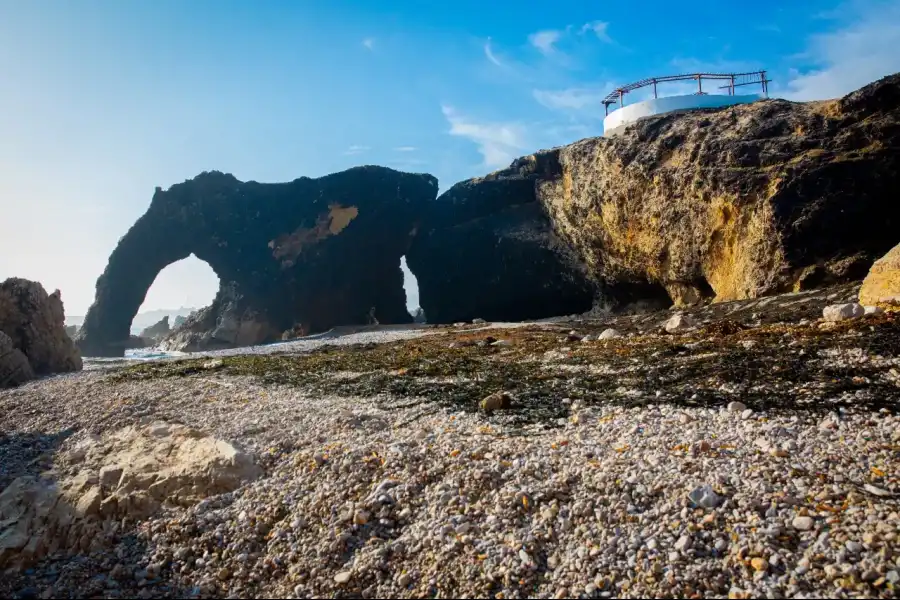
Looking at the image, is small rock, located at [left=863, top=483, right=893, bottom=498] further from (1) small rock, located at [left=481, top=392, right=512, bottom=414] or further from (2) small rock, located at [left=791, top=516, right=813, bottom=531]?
(1) small rock, located at [left=481, top=392, right=512, bottom=414]

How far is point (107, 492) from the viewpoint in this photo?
6840mm

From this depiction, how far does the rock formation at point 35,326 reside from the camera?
67.5 ft

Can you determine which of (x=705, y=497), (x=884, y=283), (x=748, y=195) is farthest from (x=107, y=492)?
(x=748, y=195)

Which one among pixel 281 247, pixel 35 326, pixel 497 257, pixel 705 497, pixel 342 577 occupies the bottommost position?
pixel 342 577

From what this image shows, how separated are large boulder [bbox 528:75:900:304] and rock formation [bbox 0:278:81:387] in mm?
28047

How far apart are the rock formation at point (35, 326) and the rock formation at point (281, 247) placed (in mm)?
27106

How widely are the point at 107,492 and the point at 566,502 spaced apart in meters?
5.84

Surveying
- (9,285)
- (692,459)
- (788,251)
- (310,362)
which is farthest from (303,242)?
(692,459)

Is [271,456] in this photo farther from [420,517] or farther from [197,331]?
[197,331]

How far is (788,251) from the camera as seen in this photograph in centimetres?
2189

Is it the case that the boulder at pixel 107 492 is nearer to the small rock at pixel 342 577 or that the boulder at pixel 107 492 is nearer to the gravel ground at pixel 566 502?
the gravel ground at pixel 566 502

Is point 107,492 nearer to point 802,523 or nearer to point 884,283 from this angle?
point 802,523

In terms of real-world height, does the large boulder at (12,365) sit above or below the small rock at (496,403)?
above

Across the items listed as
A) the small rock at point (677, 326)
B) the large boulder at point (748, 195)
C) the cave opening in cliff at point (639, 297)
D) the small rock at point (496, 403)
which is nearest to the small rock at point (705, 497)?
the small rock at point (496, 403)
